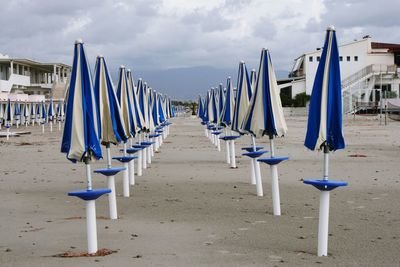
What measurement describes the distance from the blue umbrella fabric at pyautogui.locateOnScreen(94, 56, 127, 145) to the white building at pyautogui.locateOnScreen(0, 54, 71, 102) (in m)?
53.3

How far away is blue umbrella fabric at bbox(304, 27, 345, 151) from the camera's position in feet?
21.9

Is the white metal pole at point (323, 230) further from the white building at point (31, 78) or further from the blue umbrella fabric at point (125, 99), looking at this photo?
the white building at point (31, 78)

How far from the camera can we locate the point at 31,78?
8456 cm

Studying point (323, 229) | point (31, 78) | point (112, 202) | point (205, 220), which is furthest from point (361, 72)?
point (323, 229)

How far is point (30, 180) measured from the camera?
46.1 feet

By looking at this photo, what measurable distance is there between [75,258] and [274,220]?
331 centimetres

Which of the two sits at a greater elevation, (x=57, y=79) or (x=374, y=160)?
(x=57, y=79)

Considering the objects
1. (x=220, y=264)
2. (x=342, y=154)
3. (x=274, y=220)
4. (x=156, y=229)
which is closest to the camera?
(x=220, y=264)

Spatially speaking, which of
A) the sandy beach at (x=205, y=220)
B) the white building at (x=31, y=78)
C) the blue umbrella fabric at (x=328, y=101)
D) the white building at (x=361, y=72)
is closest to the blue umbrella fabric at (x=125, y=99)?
the sandy beach at (x=205, y=220)

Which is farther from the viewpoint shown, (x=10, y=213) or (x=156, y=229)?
(x=10, y=213)

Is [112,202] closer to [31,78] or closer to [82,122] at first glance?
[82,122]

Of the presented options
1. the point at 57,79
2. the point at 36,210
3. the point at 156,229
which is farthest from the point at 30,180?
the point at 57,79

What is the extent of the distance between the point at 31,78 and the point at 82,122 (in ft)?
267

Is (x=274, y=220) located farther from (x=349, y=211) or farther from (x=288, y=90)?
(x=288, y=90)
